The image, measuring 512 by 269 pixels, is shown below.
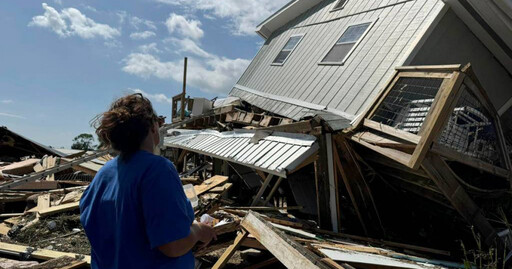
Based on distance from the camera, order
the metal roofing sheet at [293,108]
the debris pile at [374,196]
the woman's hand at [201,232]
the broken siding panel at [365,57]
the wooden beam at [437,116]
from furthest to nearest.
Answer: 1. the broken siding panel at [365,57]
2. the metal roofing sheet at [293,108]
3. the debris pile at [374,196]
4. the wooden beam at [437,116]
5. the woman's hand at [201,232]

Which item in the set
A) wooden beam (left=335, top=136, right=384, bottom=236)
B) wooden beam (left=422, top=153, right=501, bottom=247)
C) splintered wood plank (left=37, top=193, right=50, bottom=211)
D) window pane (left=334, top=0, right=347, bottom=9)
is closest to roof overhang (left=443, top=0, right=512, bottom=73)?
wooden beam (left=422, top=153, right=501, bottom=247)

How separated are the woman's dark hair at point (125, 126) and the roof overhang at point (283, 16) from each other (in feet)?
37.0

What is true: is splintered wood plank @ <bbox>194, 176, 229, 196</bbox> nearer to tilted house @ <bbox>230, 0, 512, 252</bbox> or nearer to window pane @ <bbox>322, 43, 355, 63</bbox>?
tilted house @ <bbox>230, 0, 512, 252</bbox>

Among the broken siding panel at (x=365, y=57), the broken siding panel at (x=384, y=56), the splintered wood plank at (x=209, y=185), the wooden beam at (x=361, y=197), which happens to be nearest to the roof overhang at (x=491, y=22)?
the broken siding panel at (x=384, y=56)

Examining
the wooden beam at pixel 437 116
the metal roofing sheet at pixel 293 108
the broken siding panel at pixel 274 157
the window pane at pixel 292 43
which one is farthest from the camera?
the window pane at pixel 292 43

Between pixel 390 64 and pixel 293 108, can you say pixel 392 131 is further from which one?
pixel 293 108

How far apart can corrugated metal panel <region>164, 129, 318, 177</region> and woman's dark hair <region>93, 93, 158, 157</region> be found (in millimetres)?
3242

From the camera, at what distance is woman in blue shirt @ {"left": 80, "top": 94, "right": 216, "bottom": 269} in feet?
5.04

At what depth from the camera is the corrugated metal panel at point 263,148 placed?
16.8 feet

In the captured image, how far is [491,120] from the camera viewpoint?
504 cm

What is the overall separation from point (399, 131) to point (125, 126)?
12.1 ft

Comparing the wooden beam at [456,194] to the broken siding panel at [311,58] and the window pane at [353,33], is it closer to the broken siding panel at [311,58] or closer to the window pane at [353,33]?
the broken siding panel at [311,58]

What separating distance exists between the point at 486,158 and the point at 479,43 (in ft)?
10.2

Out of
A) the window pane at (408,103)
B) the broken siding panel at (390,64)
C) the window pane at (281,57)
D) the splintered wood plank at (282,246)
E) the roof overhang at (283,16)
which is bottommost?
the splintered wood plank at (282,246)
